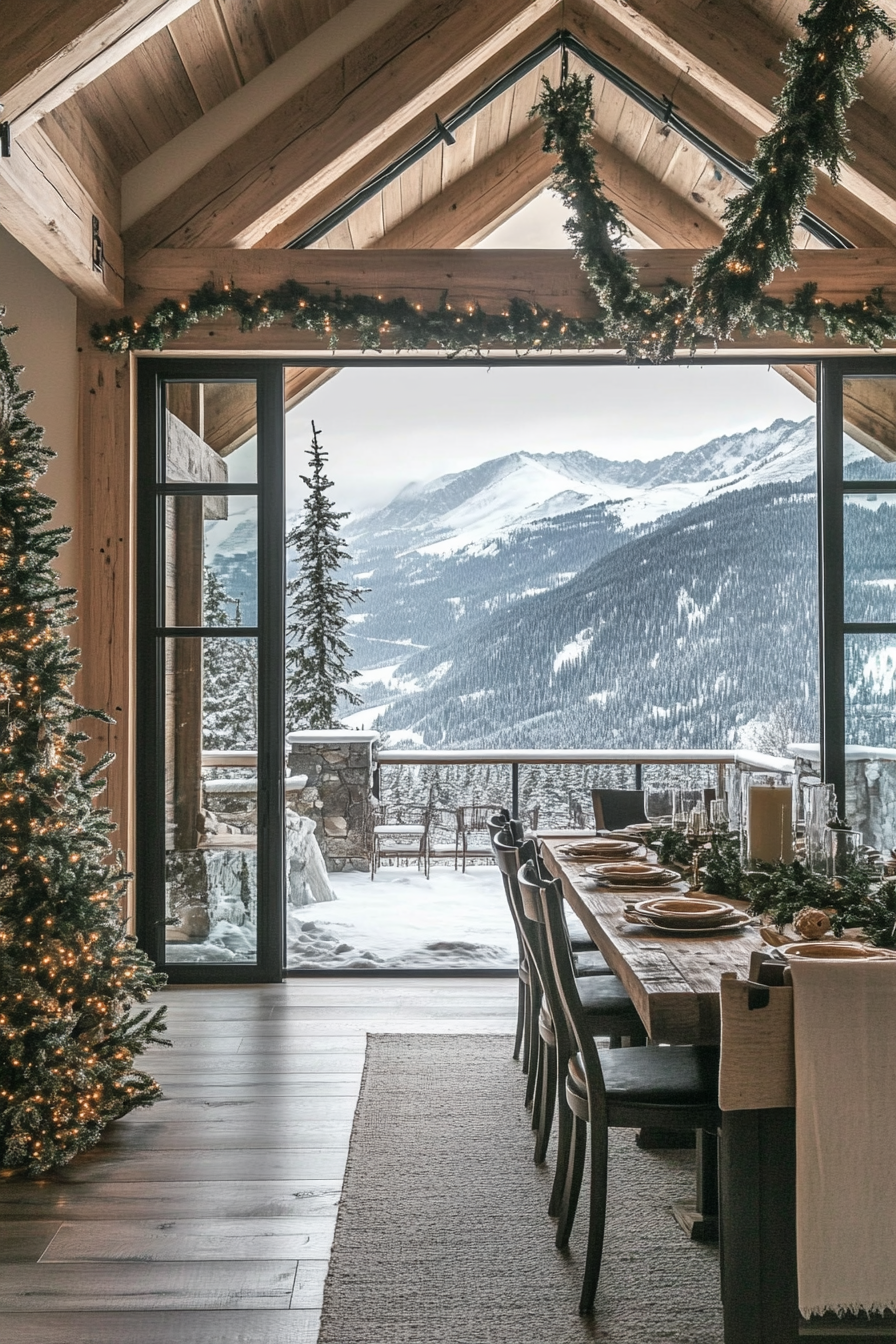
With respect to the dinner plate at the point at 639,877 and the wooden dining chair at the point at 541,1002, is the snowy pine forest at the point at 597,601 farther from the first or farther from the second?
the dinner plate at the point at 639,877

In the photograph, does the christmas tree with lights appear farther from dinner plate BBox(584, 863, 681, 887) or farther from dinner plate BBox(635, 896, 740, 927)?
dinner plate BBox(635, 896, 740, 927)

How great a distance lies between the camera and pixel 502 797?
8242 mm

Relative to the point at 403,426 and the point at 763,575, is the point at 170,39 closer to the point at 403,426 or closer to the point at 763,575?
the point at 403,426

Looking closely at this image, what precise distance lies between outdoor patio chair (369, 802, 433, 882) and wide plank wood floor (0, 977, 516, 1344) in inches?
135

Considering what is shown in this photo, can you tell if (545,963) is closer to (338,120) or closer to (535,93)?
(338,120)

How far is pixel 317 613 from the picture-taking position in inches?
362

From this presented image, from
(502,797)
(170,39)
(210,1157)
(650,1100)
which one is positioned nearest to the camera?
(650,1100)

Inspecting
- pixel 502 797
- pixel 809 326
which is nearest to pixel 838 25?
pixel 809 326

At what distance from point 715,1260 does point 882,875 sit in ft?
3.34

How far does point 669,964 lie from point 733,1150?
458 mm

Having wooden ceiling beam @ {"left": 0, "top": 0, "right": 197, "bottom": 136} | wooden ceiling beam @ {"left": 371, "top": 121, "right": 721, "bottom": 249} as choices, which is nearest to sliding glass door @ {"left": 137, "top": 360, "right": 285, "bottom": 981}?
wooden ceiling beam @ {"left": 371, "top": 121, "right": 721, "bottom": 249}

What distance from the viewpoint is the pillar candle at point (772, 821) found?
2.76 metres

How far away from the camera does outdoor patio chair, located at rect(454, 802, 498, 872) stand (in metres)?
7.83

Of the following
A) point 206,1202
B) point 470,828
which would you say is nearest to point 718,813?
point 206,1202
